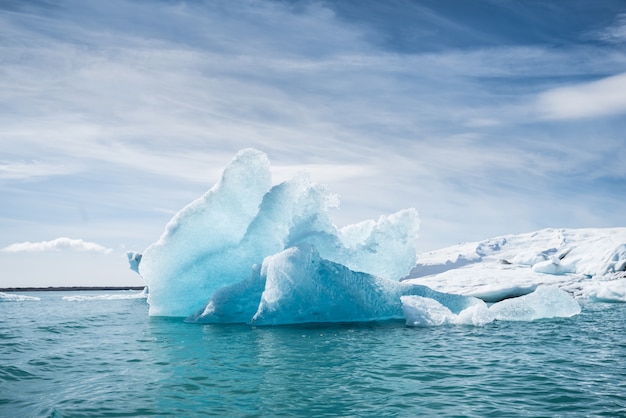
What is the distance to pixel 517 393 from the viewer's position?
5891 mm

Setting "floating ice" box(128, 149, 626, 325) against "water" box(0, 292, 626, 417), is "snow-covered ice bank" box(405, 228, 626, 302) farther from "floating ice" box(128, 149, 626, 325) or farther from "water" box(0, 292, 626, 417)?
"water" box(0, 292, 626, 417)

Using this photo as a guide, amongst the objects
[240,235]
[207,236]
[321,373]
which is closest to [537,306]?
[240,235]

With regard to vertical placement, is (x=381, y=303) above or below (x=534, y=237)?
below

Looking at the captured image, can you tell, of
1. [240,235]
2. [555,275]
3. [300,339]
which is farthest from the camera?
[555,275]

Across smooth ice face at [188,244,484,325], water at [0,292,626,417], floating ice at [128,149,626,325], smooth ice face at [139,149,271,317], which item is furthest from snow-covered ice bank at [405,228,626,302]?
smooth ice face at [139,149,271,317]

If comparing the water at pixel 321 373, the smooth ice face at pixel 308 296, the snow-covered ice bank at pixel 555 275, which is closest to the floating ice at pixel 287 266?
the smooth ice face at pixel 308 296

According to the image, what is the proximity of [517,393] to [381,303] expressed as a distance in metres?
8.81

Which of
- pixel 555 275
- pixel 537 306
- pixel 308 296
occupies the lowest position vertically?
pixel 537 306

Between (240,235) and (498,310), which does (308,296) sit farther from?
(498,310)

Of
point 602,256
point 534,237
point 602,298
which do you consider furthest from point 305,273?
point 534,237

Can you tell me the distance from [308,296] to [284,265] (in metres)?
1.27

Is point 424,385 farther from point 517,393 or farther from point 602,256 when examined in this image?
point 602,256

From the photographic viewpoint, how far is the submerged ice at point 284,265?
13.7m

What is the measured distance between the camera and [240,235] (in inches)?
641
